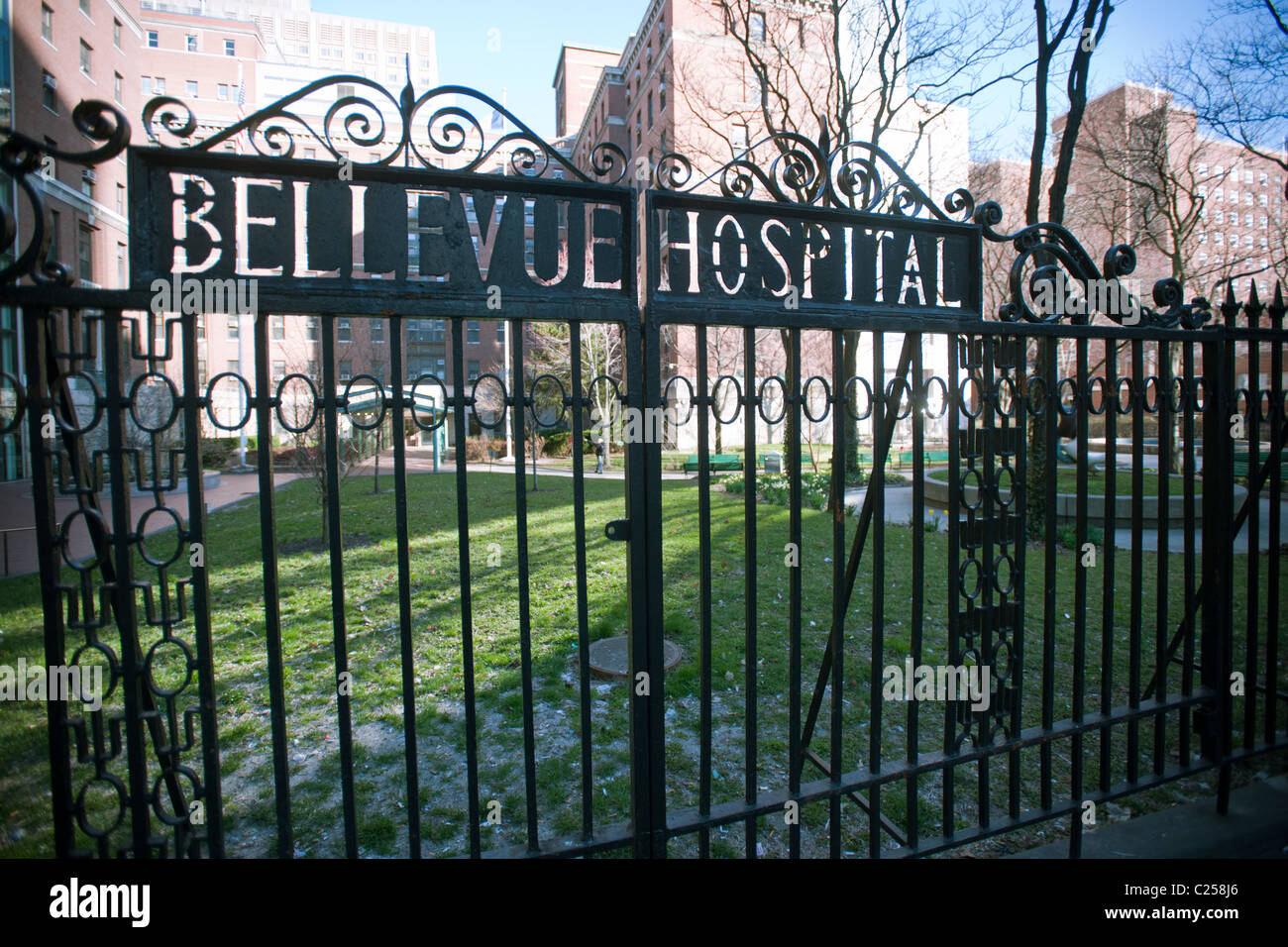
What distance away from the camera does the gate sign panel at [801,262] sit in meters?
2.51

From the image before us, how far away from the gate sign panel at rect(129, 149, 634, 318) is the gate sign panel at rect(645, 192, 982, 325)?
214mm

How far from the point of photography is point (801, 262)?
2.61 metres

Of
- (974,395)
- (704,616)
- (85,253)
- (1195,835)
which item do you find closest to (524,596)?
(704,616)

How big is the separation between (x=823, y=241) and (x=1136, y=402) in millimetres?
1575

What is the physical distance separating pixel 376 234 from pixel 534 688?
390 cm

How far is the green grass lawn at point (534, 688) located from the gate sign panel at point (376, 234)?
5.07 ft

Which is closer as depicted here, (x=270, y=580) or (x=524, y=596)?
(x=270, y=580)

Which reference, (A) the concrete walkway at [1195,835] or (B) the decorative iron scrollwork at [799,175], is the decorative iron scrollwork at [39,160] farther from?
(A) the concrete walkway at [1195,835]

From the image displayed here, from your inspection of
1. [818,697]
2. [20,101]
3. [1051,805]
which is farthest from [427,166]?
[20,101]

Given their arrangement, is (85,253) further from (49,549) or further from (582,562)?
(582,562)

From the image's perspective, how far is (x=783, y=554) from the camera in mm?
9188
